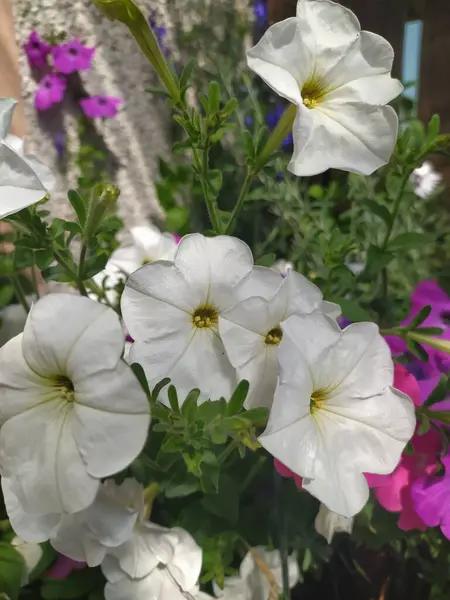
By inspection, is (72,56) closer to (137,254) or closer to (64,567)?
(137,254)

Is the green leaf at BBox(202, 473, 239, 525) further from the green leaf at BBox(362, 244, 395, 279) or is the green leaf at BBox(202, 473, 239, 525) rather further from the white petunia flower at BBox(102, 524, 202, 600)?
the green leaf at BBox(362, 244, 395, 279)

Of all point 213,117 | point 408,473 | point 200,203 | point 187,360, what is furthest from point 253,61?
point 200,203

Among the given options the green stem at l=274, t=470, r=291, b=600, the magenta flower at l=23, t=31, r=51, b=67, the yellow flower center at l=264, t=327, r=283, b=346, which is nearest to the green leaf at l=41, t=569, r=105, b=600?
the green stem at l=274, t=470, r=291, b=600

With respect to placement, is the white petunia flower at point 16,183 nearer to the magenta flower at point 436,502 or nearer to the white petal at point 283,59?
the white petal at point 283,59

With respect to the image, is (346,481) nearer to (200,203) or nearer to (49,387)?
(49,387)

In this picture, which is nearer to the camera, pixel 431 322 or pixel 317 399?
pixel 317 399

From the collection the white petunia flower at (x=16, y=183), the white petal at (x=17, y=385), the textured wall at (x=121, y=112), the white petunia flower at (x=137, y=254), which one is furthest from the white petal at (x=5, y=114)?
the textured wall at (x=121, y=112)

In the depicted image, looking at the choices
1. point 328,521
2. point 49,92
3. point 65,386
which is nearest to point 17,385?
point 65,386
